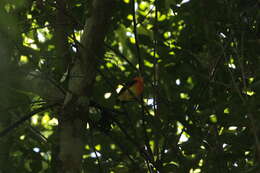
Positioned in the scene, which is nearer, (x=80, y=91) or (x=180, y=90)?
(x=80, y=91)

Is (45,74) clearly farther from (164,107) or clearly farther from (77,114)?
(164,107)

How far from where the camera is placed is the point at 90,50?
282cm

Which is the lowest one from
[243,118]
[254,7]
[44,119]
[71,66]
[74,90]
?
[243,118]

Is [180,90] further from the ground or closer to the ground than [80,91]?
further from the ground

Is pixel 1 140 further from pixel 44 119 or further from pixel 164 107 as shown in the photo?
pixel 44 119

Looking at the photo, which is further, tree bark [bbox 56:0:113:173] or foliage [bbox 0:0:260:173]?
foliage [bbox 0:0:260:173]

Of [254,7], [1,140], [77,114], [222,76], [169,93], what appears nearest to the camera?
[77,114]

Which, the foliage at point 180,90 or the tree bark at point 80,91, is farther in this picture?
the foliage at point 180,90

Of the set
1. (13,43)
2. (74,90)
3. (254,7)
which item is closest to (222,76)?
(254,7)

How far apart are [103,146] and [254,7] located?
2.27 metres

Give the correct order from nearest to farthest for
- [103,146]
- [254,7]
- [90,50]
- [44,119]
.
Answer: [90,50] → [254,7] → [103,146] → [44,119]

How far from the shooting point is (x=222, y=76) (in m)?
4.38

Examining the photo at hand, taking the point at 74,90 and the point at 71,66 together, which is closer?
the point at 74,90

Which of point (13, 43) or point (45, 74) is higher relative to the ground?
point (13, 43)
